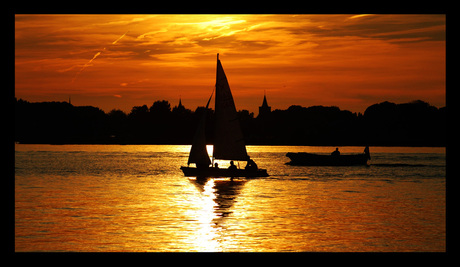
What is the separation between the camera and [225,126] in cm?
5481

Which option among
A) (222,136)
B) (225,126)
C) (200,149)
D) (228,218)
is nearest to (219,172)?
(200,149)

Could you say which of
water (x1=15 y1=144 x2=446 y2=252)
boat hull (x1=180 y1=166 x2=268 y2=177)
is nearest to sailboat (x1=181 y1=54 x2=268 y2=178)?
boat hull (x1=180 y1=166 x2=268 y2=177)

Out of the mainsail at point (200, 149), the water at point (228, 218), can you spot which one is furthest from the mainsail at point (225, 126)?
the water at point (228, 218)

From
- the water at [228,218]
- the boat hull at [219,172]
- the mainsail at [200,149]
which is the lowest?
the water at [228,218]

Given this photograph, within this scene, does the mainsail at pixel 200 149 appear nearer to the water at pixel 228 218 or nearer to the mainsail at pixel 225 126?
the mainsail at pixel 225 126

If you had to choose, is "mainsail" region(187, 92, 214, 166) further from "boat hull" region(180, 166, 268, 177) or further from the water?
the water

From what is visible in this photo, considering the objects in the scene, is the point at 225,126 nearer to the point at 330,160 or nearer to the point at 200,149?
the point at 200,149

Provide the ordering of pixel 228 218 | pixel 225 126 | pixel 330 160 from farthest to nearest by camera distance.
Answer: pixel 330 160 → pixel 225 126 → pixel 228 218

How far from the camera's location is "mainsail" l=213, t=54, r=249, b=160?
54656 millimetres

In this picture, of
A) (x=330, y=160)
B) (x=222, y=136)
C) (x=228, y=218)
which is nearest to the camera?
(x=228, y=218)

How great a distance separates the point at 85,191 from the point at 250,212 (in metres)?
23.1

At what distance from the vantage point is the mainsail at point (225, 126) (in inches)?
2152

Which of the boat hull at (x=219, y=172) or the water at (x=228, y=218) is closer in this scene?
the water at (x=228, y=218)
